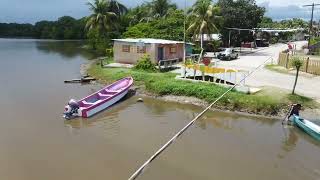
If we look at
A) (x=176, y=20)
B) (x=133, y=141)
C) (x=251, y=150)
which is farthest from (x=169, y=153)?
(x=176, y=20)

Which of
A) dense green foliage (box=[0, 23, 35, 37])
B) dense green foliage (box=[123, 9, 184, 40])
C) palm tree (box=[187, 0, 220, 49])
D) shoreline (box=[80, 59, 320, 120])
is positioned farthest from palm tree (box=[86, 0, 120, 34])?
dense green foliage (box=[0, 23, 35, 37])

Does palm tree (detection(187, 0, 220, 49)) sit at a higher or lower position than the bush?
higher

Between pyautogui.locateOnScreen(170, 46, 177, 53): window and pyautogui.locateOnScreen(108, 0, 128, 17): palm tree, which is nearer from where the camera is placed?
pyautogui.locateOnScreen(170, 46, 177, 53): window

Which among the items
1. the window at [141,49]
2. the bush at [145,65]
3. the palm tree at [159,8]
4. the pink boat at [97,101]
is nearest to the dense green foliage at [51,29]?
the palm tree at [159,8]

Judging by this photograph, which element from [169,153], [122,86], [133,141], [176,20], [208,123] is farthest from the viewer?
[176,20]

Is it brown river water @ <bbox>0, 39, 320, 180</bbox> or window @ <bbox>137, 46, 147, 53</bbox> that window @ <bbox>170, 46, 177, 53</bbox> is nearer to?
window @ <bbox>137, 46, 147, 53</bbox>

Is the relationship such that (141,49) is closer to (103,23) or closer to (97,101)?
(97,101)

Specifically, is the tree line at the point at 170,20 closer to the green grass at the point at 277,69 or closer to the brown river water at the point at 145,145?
the green grass at the point at 277,69

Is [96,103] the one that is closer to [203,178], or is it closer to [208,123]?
[208,123]
